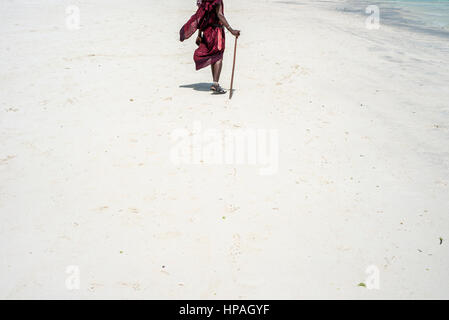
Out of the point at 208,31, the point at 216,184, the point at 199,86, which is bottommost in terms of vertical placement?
the point at 216,184

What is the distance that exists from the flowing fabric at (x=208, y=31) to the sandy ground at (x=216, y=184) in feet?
1.97

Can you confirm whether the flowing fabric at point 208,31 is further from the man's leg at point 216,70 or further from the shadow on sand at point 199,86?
the shadow on sand at point 199,86

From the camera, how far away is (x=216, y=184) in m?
3.64

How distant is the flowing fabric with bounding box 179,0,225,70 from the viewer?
5.43 m

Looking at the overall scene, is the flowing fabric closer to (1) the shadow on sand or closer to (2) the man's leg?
(2) the man's leg

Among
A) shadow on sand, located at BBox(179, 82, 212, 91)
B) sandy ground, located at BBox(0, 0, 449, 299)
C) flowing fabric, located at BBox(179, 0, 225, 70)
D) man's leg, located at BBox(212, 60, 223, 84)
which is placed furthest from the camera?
shadow on sand, located at BBox(179, 82, 212, 91)

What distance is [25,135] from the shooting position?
437 cm

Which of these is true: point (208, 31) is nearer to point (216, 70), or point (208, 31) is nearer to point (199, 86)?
point (216, 70)

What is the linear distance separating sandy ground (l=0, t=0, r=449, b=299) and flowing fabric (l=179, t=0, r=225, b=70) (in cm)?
60

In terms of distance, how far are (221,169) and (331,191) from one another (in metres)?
1.14

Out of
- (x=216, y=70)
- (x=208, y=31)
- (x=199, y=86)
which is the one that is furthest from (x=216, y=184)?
(x=199, y=86)

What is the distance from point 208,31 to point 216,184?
2940 mm

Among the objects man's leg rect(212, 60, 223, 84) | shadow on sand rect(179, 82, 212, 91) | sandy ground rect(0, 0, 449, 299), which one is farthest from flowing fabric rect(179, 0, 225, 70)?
sandy ground rect(0, 0, 449, 299)
